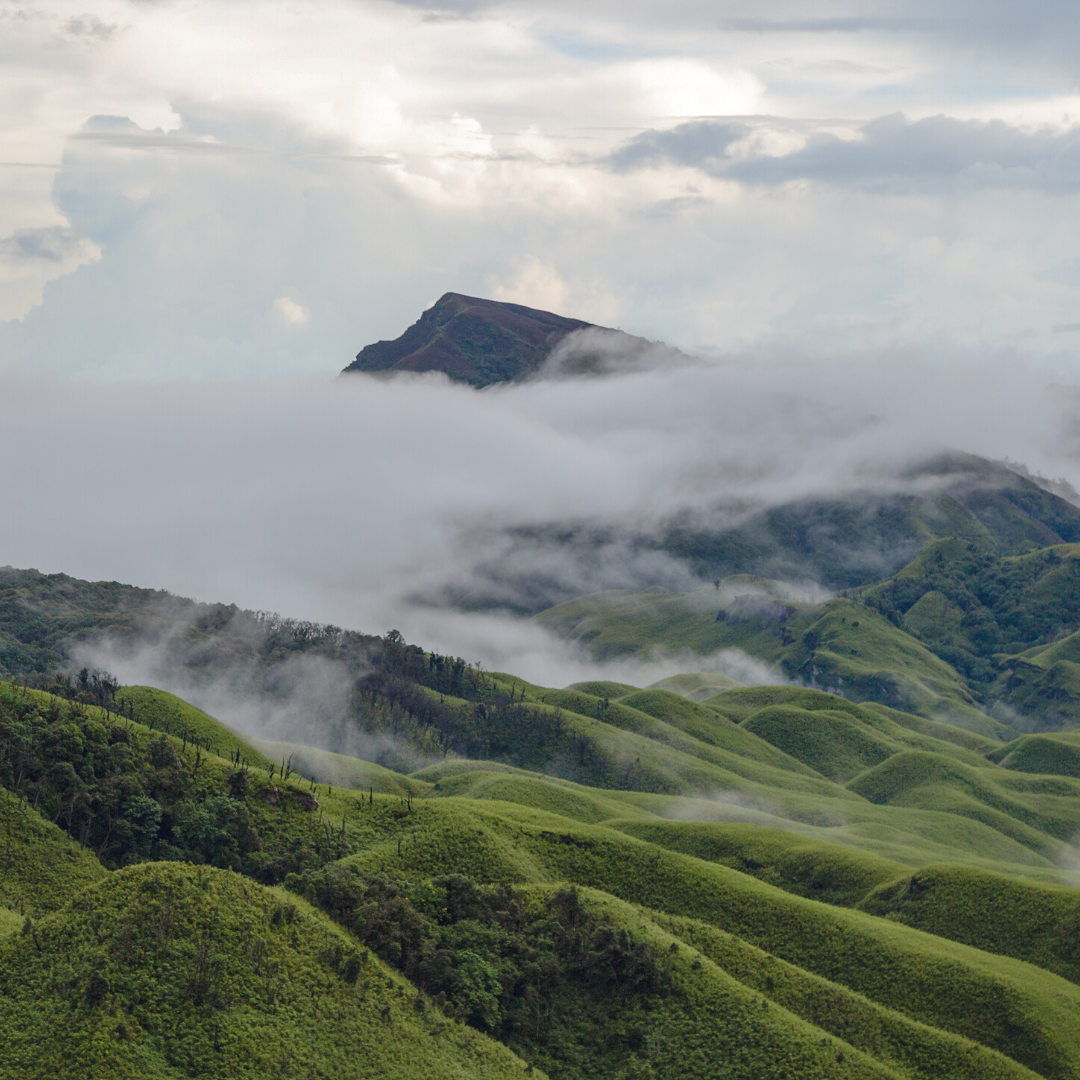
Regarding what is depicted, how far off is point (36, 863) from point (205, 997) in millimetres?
55534

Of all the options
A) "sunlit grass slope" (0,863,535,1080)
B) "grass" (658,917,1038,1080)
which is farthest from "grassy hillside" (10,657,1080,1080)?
"grass" (658,917,1038,1080)

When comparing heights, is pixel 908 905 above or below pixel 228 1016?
below

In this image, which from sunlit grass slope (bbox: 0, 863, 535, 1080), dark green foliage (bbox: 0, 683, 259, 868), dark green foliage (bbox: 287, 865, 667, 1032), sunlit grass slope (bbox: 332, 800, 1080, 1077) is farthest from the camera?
dark green foliage (bbox: 0, 683, 259, 868)

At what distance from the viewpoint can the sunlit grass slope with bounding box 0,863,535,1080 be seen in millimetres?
94625

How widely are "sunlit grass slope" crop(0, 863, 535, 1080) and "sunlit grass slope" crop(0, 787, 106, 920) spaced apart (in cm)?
3105

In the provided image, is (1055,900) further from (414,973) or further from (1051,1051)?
(414,973)

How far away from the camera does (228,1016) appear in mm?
101625

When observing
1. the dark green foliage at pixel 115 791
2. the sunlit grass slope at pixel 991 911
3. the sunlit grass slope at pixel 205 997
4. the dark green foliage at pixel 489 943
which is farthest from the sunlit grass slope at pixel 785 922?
the sunlit grass slope at pixel 205 997

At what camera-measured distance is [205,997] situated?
334ft

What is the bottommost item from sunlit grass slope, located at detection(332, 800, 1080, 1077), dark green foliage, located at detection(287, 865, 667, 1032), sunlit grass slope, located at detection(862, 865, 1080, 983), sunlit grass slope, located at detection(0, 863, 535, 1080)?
sunlit grass slope, located at detection(862, 865, 1080, 983)

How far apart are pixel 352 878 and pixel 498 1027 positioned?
27.3 metres

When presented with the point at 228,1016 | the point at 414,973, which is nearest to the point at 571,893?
the point at 414,973

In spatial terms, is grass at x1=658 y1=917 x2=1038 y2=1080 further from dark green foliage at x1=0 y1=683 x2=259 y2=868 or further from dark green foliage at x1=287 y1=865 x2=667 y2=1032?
dark green foliage at x1=0 y1=683 x2=259 y2=868

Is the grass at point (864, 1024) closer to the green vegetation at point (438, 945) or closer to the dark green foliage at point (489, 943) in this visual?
the green vegetation at point (438, 945)
